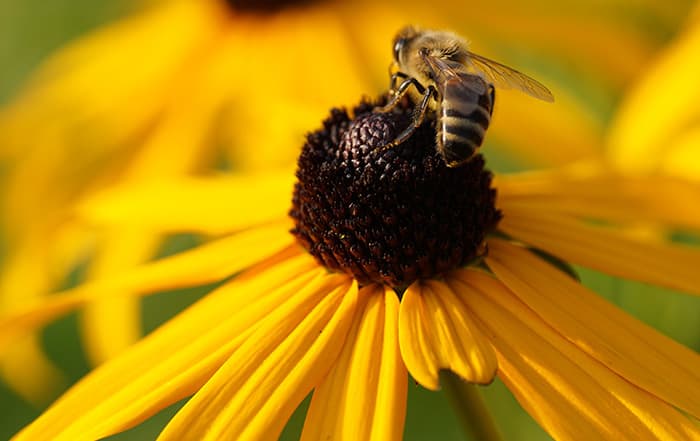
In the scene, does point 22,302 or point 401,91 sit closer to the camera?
point 401,91

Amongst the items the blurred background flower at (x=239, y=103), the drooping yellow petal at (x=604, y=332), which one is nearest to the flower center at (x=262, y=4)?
the blurred background flower at (x=239, y=103)

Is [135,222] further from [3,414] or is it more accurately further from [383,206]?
[3,414]

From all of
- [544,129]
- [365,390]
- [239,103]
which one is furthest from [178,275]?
[544,129]

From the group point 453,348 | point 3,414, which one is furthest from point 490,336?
point 3,414

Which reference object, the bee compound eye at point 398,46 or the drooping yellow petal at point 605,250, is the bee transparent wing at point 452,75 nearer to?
the bee compound eye at point 398,46

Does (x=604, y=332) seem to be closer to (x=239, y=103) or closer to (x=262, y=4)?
(x=239, y=103)

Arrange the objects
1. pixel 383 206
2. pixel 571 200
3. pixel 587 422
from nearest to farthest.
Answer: pixel 587 422
pixel 383 206
pixel 571 200

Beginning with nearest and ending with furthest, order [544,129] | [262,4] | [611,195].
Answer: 1. [611,195]
2. [544,129]
3. [262,4]

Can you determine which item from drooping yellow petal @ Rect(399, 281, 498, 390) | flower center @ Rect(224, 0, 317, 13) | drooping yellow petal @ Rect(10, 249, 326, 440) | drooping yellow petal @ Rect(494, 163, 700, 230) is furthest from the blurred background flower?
drooping yellow petal @ Rect(399, 281, 498, 390)
